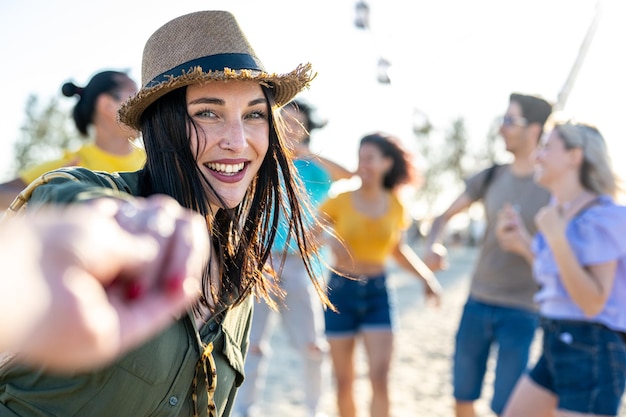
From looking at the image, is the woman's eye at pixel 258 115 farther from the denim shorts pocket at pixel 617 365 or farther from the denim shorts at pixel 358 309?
the denim shorts at pixel 358 309

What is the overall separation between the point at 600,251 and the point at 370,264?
208 centimetres

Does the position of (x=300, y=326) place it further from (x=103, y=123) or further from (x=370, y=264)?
(x=103, y=123)

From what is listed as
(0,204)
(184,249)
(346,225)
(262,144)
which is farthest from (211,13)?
(346,225)

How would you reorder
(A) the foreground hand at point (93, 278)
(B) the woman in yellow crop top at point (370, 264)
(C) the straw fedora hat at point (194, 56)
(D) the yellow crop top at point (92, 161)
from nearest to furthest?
(A) the foreground hand at point (93, 278) → (C) the straw fedora hat at point (194, 56) → (D) the yellow crop top at point (92, 161) → (B) the woman in yellow crop top at point (370, 264)

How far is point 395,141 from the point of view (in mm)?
5508

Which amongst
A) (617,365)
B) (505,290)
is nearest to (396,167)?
(505,290)

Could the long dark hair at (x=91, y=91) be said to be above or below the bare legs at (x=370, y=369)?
above

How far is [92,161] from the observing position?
3893 mm

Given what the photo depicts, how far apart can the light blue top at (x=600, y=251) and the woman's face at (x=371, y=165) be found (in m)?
2.11

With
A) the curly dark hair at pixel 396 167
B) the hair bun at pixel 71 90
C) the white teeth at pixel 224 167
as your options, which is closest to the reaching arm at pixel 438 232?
the curly dark hair at pixel 396 167

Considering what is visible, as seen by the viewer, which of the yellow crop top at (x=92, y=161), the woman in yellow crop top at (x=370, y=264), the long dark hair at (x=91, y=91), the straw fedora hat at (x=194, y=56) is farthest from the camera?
the woman in yellow crop top at (x=370, y=264)

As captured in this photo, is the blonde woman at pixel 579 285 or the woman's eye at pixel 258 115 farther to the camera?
the blonde woman at pixel 579 285

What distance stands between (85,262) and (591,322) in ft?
10.1

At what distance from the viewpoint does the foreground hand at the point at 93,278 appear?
2.25ft
